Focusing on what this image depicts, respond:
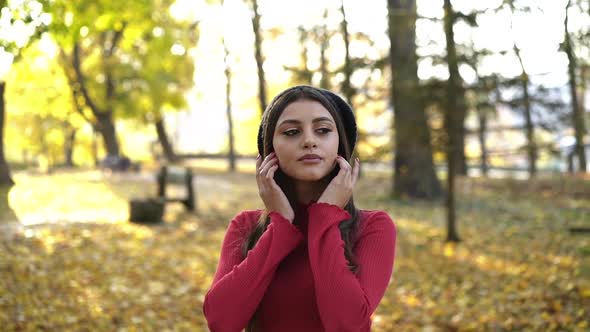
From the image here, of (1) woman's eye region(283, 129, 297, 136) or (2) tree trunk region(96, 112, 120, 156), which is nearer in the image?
(1) woman's eye region(283, 129, 297, 136)

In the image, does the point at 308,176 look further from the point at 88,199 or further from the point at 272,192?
the point at 88,199

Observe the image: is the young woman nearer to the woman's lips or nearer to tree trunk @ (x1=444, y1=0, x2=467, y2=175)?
the woman's lips

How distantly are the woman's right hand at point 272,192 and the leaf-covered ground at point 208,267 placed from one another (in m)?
4.30

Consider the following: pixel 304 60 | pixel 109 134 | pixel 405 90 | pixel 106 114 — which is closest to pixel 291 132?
pixel 405 90

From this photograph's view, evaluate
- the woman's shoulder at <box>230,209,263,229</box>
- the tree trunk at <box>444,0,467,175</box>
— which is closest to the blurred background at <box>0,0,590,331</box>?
the tree trunk at <box>444,0,467,175</box>

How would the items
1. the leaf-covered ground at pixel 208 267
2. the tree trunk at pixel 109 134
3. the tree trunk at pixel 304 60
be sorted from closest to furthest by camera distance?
the leaf-covered ground at pixel 208 267 < the tree trunk at pixel 304 60 < the tree trunk at pixel 109 134

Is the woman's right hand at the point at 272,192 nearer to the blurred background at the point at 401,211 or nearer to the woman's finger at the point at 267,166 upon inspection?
the woman's finger at the point at 267,166

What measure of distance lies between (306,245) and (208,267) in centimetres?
686

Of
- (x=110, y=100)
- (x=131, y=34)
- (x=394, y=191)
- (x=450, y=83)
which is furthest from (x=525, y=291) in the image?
(x=110, y=100)

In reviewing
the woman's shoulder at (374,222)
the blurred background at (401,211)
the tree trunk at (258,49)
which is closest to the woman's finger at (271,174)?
the woman's shoulder at (374,222)

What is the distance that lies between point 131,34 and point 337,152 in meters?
11.4

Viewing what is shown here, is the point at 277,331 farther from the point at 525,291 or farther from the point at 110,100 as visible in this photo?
the point at 110,100

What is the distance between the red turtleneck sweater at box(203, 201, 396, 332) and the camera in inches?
80.3

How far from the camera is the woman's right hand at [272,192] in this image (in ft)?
7.13
